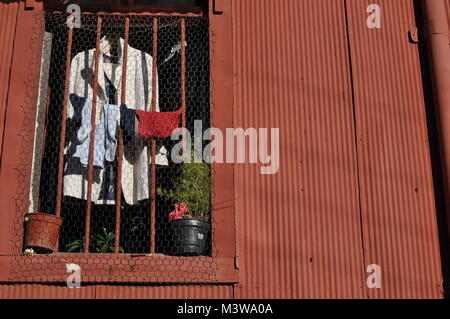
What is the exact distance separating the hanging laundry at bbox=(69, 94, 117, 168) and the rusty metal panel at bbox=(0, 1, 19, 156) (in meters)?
0.76

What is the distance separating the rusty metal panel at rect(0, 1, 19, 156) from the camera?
9031mm

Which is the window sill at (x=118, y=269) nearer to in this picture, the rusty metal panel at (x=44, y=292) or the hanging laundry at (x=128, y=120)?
the rusty metal panel at (x=44, y=292)

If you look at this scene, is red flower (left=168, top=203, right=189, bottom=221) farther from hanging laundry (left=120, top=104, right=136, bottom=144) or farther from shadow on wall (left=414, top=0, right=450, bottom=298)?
shadow on wall (left=414, top=0, right=450, bottom=298)

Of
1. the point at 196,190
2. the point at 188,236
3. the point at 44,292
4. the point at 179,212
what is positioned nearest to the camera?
the point at 44,292

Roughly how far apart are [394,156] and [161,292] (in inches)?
119

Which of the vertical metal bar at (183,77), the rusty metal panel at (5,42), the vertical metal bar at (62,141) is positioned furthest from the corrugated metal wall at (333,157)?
the rusty metal panel at (5,42)

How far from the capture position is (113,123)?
30.5 ft

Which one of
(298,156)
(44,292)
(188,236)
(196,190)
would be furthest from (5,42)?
(298,156)

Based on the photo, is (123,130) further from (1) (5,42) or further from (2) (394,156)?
(2) (394,156)

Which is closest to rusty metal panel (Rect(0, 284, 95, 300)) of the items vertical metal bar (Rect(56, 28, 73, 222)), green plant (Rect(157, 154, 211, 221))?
vertical metal bar (Rect(56, 28, 73, 222))

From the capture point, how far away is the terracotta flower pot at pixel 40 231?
8.44 metres

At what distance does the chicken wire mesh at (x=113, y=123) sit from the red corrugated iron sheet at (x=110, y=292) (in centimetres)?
53
